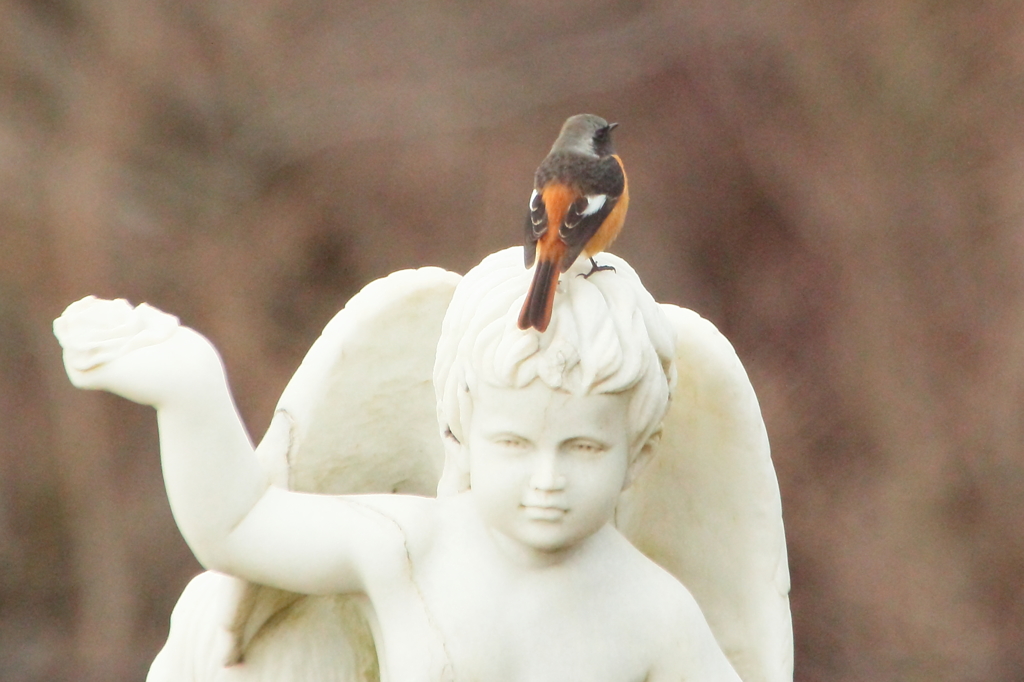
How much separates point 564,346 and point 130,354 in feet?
1.46

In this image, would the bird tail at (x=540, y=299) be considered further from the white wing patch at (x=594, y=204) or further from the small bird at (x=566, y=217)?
the white wing patch at (x=594, y=204)

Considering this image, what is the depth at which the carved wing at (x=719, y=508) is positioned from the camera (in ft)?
6.25

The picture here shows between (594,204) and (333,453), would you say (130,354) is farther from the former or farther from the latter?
(594,204)

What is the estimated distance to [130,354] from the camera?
1.62 meters

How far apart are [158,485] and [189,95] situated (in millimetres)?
989

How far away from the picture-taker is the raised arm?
163cm

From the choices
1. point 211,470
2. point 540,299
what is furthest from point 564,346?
point 211,470

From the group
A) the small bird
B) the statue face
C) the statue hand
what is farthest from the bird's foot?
the statue hand

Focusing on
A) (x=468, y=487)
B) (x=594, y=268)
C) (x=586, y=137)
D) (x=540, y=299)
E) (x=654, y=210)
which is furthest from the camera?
(x=654, y=210)

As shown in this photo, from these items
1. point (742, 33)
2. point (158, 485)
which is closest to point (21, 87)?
point (158, 485)

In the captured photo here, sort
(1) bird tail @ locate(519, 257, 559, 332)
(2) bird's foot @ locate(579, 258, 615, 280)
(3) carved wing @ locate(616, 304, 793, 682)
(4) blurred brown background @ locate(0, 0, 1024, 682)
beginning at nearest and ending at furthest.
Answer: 1. (1) bird tail @ locate(519, 257, 559, 332)
2. (2) bird's foot @ locate(579, 258, 615, 280)
3. (3) carved wing @ locate(616, 304, 793, 682)
4. (4) blurred brown background @ locate(0, 0, 1024, 682)

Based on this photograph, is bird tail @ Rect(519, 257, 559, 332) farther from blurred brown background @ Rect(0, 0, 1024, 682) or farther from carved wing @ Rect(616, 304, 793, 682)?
blurred brown background @ Rect(0, 0, 1024, 682)

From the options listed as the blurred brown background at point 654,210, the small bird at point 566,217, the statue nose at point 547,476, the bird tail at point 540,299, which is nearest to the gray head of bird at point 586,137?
the small bird at point 566,217

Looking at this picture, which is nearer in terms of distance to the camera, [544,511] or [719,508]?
[544,511]
